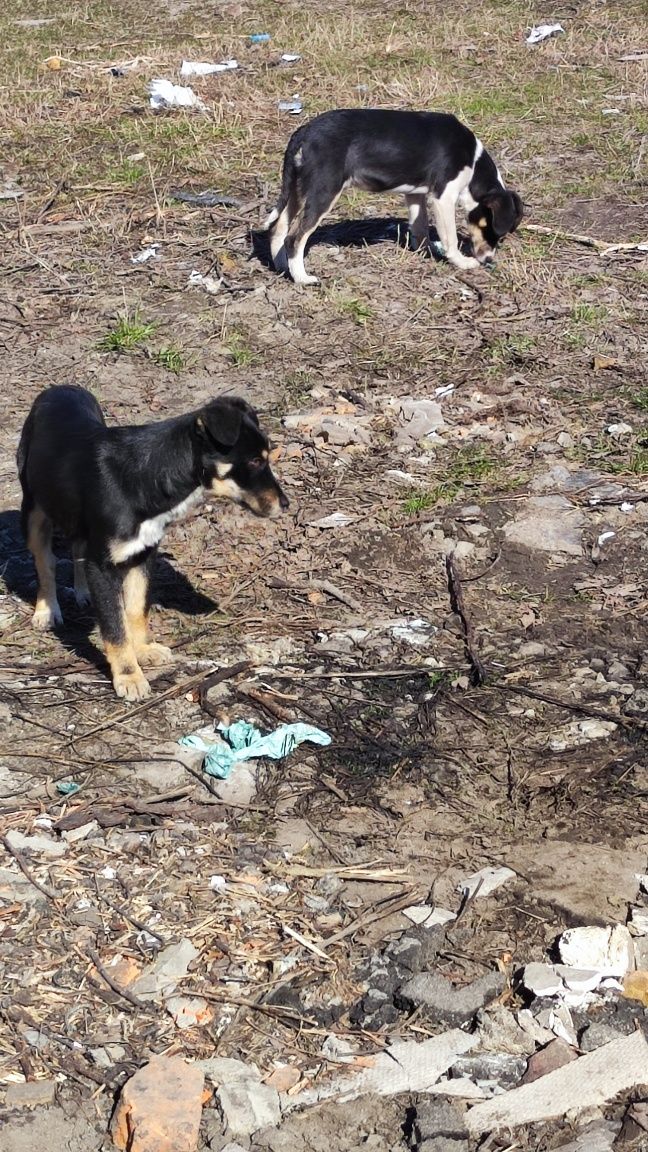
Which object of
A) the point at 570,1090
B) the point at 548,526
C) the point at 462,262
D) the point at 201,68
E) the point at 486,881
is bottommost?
the point at 201,68

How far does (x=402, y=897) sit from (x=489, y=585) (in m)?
2.32

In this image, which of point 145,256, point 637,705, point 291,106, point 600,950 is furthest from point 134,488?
point 291,106

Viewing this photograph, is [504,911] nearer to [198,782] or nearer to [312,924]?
[312,924]

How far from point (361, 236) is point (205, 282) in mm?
1565

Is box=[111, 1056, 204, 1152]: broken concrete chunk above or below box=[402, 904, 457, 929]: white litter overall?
above

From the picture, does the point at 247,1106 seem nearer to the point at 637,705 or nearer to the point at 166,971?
the point at 166,971

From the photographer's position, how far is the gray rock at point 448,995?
412 centimetres

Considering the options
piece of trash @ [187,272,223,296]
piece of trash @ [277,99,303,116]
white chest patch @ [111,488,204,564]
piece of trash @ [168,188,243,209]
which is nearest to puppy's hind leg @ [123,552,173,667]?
white chest patch @ [111,488,204,564]

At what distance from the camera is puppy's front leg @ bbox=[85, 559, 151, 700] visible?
18.4 feet

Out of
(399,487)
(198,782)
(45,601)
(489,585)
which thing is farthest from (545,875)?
(399,487)

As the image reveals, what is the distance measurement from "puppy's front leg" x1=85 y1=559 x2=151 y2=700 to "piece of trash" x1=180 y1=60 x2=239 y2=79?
34.3 feet

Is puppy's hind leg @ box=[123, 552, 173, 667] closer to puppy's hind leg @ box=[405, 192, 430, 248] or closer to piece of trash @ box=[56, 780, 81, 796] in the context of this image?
piece of trash @ box=[56, 780, 81, 796]

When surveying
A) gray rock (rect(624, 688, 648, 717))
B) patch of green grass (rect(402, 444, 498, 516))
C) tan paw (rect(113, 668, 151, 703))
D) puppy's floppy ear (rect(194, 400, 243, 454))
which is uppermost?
puppy's floppy ear (rect(194, 400, 243, 454))

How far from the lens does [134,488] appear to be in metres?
5.56
